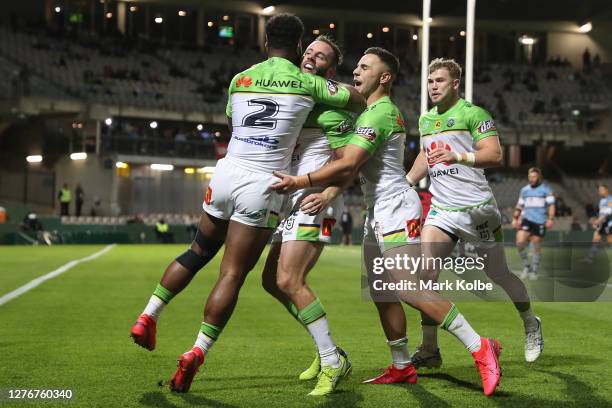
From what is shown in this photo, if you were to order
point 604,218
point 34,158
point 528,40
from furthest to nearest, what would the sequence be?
point 528,40 < point 34,158 < point 604,218

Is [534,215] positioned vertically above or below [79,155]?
below

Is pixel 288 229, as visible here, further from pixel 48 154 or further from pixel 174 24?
pixel 174 24

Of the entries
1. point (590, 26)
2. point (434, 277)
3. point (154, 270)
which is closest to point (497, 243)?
point (434, 277)

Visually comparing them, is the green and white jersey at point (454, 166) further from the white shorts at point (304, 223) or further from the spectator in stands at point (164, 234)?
the spectator in stands at point (164, 234)

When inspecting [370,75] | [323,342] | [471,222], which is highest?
[370,75]

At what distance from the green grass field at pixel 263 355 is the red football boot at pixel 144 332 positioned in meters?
0.30

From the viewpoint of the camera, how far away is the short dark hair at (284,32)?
5.68m

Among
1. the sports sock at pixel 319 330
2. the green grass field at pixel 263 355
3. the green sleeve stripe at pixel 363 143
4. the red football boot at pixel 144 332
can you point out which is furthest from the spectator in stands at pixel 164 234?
the green sleeve stripe at pixel 363 143

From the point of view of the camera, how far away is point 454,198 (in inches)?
285

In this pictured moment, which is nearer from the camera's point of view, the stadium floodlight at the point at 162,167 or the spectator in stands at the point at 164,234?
the spectator in stands at the point at 164,234

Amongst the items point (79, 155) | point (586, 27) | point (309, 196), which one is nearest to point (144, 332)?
point (309, 196)

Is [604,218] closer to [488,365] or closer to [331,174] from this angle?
[488,365]

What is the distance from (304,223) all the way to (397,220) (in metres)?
0.69

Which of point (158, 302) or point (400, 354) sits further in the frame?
point (400, 354)
